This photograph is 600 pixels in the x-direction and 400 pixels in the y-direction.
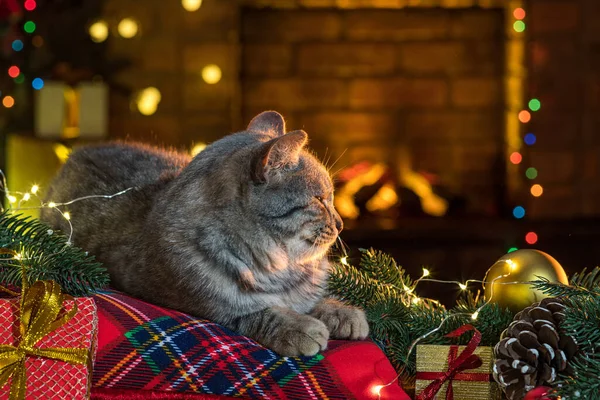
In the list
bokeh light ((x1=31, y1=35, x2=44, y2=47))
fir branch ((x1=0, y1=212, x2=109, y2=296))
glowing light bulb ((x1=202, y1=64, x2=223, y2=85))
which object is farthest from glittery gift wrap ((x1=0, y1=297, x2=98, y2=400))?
bokeh light ((x1=31, y1=35, x2=44, y2=47))

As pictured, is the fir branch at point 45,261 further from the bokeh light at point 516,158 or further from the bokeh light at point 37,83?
the bokeh light at point 516,158

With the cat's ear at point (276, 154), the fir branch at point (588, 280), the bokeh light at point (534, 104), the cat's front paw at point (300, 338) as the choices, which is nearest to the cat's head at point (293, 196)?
the cat's ear at point (276, 154)

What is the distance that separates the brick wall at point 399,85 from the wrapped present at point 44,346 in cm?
240

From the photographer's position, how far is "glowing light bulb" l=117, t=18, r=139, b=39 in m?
3.36

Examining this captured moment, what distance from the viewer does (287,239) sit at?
128 centimetres

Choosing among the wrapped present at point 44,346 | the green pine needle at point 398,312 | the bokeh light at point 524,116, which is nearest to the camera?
the wrapped present at point 44,346

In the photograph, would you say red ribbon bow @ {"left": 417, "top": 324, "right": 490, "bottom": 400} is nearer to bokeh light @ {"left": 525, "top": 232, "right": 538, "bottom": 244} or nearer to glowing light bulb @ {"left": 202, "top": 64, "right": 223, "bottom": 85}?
bokeh light @ {"left": 525, "top": 232, "right": 538, "bottom": 244}

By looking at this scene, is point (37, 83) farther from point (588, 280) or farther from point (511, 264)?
point (588, 280)

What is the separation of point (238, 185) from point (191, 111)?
2.18 meters

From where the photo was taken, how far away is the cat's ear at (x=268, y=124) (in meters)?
1.53

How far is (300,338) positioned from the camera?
1149mm

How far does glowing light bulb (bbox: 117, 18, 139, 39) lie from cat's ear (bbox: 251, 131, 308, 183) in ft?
7.44

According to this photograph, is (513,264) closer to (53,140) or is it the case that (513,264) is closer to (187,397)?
(187,397)

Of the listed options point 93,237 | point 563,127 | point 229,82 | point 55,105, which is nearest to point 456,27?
point 563,127
